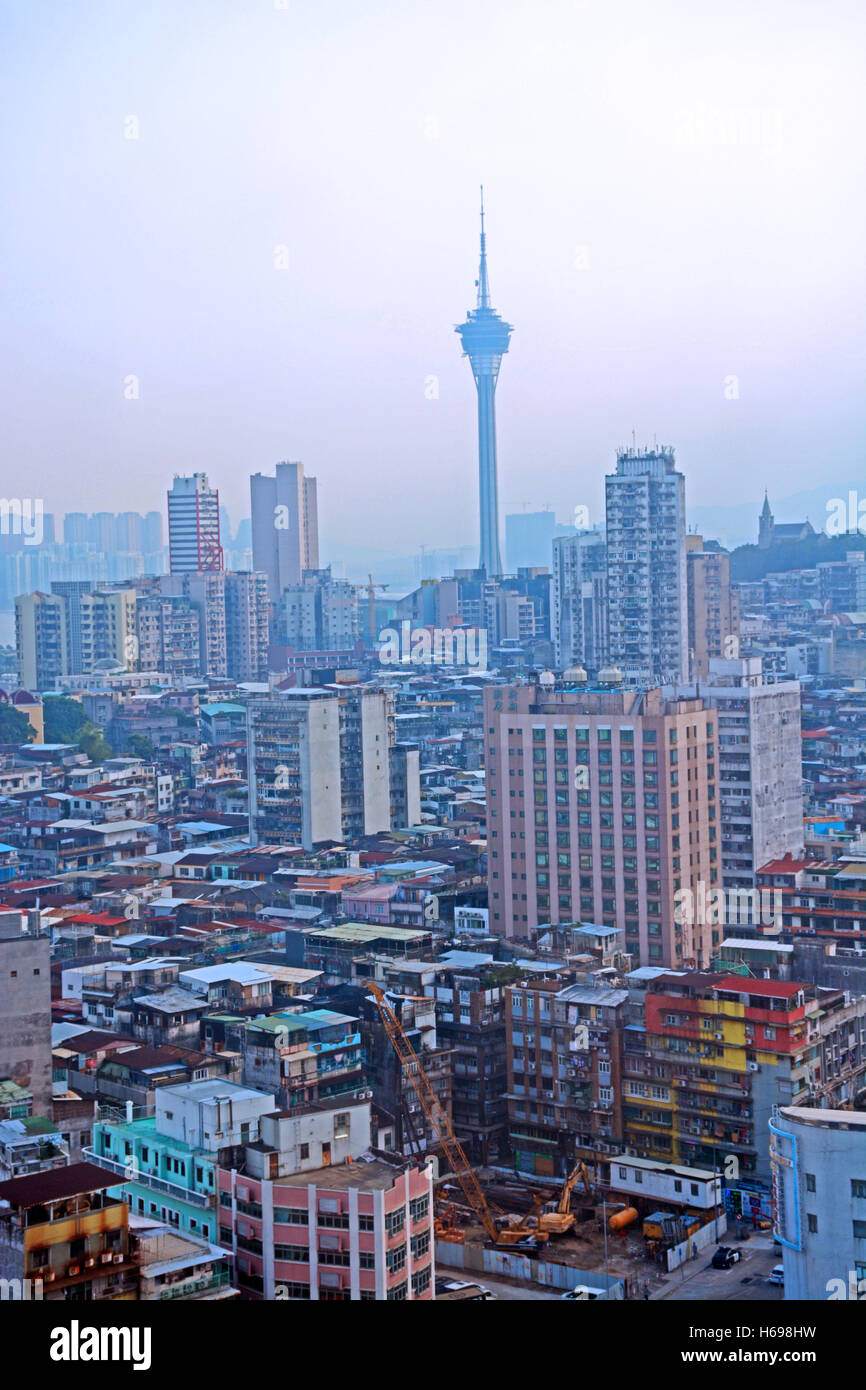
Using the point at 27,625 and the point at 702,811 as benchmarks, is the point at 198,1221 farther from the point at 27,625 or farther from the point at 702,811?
the point at 27,625

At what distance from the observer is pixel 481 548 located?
37875 millimetres

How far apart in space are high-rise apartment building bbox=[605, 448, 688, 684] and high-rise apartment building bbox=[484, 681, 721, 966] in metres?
8.98

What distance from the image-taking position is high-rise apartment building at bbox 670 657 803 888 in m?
9.34

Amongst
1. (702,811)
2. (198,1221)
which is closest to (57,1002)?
(198,1221)

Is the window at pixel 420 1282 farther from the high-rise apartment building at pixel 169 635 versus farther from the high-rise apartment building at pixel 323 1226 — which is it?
the high-rise apartment building at pixel 169 635

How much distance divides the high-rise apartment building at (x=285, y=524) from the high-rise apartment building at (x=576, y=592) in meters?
5.81

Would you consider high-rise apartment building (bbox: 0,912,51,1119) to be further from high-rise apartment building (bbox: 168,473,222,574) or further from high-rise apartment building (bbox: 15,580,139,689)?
high-rise apartment building (bbox: 168,473,222,574)

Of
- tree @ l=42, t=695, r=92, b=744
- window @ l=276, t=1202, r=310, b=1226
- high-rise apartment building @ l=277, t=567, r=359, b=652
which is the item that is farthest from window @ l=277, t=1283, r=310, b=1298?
high-rise apartment building @ l=277, t=567, r=359, b=652

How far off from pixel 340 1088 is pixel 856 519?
17.2 metres

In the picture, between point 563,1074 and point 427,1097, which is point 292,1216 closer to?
point 427,1097

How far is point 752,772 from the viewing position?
9461 mm

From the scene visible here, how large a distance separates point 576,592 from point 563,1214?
16.9 metres

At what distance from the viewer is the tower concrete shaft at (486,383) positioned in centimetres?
3588

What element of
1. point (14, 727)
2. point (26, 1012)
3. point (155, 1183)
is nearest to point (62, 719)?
point (14, 727)
